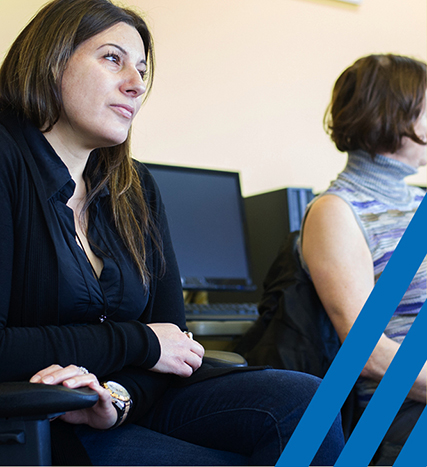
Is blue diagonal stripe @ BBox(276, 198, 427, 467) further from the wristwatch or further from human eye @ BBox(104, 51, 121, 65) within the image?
human eye @ BBox(104, 51, 121, 65)

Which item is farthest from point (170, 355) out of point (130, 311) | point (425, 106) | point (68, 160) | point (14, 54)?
point (425, 106)

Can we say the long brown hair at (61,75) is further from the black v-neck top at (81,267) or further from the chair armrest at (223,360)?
the chair armrest at (223,360)

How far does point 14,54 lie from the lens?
1.09 meters

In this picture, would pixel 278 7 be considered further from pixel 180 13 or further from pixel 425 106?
pixel 425 106

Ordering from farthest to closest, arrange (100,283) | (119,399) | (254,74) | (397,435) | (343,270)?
(254,74), (343,270), (397,435), (100,283), (119,399)

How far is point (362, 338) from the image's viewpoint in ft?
1.47

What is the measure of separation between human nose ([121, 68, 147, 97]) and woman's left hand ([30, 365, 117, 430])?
1.73 ft

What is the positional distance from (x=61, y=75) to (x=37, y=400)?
633 millimetres

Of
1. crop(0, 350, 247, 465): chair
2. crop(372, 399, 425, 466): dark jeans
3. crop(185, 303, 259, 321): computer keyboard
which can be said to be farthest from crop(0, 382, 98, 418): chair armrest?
crop(185, 303, 259, 321): computer keyboard

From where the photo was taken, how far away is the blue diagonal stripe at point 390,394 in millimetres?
429

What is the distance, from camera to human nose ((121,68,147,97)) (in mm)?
1087

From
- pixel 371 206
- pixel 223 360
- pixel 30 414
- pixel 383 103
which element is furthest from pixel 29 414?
pixel 383 103

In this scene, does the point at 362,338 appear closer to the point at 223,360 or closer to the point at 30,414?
the point at 30,414

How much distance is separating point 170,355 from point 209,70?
149 centimetres
